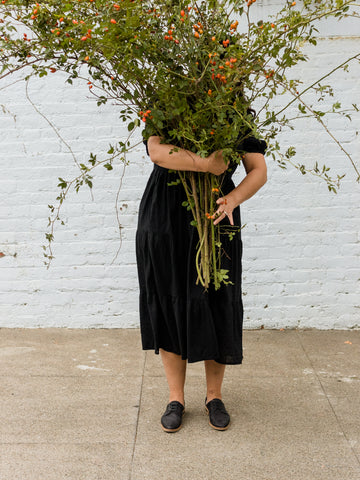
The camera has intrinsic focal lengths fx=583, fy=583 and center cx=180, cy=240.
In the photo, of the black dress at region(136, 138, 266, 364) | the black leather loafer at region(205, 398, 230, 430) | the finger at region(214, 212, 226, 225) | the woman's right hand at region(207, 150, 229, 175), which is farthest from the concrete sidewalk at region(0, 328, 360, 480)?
the woman's right hand at region(207, 150, 229, 175)

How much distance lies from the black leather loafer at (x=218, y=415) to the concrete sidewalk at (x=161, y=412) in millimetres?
37

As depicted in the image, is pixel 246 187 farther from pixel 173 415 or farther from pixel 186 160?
pixel 173 415

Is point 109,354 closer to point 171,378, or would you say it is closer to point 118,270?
point 118,270

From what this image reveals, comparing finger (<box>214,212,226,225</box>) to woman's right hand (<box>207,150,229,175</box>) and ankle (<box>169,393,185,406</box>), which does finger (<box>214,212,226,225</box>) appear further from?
ankle (<box>169,393,185,406</box>)

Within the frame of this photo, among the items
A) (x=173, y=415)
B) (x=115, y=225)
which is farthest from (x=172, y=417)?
(x=115, y=225)

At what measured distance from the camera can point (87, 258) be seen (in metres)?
4.42

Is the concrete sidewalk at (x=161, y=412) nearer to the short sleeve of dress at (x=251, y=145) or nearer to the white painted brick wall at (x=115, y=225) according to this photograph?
the white painted brick wall at (x=115, y=225)

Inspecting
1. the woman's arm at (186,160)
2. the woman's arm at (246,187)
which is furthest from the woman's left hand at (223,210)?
the woman's arm at (186,160)

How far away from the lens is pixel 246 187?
8.83 ft

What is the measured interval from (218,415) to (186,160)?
1.28 meters

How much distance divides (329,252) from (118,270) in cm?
159

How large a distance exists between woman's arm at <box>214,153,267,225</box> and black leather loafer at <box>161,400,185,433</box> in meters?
1.01

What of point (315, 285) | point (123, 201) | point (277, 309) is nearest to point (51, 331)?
point (123, 201)

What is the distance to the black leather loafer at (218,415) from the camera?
2854 mm
